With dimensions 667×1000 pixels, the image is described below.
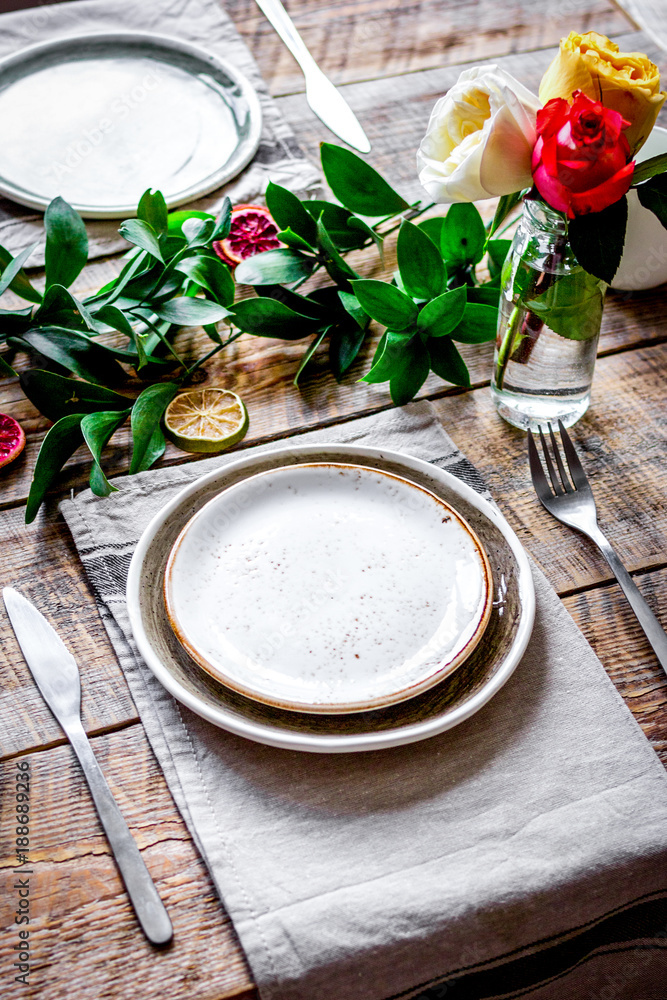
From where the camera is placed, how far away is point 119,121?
1.17 meters

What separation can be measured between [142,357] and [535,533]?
0.42 m

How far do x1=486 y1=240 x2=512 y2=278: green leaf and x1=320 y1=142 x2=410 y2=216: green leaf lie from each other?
5.0 inches

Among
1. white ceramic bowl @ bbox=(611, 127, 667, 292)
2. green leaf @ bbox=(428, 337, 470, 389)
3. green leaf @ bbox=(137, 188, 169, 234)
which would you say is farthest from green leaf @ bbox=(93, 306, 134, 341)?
white ceramic bowl @ bbox=(611, 127, 667, 292)

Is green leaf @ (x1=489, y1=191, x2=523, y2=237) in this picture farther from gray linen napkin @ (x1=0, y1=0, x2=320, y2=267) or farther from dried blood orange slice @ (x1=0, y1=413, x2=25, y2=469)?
dried blood orange slice @ (x1=0, y1=413, x2=25, y2=469)

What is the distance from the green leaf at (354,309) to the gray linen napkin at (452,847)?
44 centimetres

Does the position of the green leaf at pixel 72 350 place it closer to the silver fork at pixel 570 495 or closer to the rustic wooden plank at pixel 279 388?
the rustic wooden plank at pixel 279 388

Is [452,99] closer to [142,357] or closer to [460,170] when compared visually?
[460,170]

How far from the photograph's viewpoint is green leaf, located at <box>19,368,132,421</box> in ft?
2.68

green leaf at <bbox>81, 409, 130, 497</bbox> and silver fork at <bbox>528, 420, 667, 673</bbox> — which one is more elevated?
silver fork at <bbox>528, 420, 667, 673</bbox>

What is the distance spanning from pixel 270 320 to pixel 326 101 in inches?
12.2

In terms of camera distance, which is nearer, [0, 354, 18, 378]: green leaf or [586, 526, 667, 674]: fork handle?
[586, 526, 667, 674]: fork handle

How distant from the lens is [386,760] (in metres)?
0.59

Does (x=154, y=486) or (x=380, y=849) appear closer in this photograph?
(x=380, y=849)

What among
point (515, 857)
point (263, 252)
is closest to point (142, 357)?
point (263, 252)
